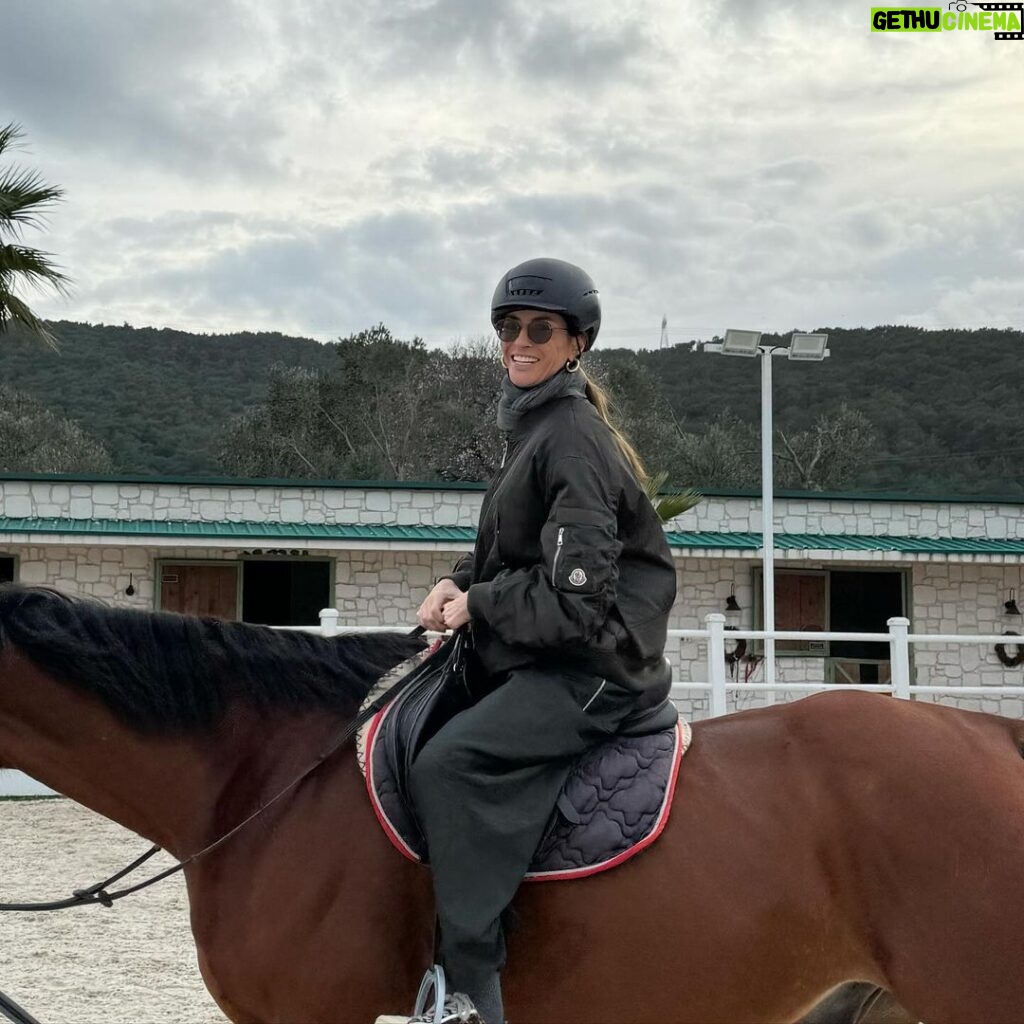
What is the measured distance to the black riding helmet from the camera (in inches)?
107

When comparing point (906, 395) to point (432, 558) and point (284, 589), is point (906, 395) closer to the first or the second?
point (432, 558)

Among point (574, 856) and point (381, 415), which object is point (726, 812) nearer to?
point (574, 856)

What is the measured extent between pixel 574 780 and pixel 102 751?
1196mm

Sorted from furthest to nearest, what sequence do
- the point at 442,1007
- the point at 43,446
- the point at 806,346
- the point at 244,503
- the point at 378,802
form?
the point at 43,446
the point at 244,503
the point at 806,346
the point at 378,802
the point at 442,1007

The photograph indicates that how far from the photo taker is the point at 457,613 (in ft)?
8.59

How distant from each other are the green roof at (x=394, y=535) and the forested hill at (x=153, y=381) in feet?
76.3

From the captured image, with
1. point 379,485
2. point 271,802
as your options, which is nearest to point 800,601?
point 379,485

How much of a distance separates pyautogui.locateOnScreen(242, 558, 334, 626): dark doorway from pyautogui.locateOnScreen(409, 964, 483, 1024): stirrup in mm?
13693

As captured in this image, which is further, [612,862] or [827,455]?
[827,455]

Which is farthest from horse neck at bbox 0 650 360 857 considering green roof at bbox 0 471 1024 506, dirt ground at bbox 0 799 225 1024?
green roof at bbox 0 471 1024 506

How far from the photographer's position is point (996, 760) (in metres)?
2.66

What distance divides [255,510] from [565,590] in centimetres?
1451

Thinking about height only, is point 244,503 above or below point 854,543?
above

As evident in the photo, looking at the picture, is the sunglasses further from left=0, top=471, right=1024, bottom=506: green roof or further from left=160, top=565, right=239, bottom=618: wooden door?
left=0, top=471, right=1024, bottom=506: green roof
